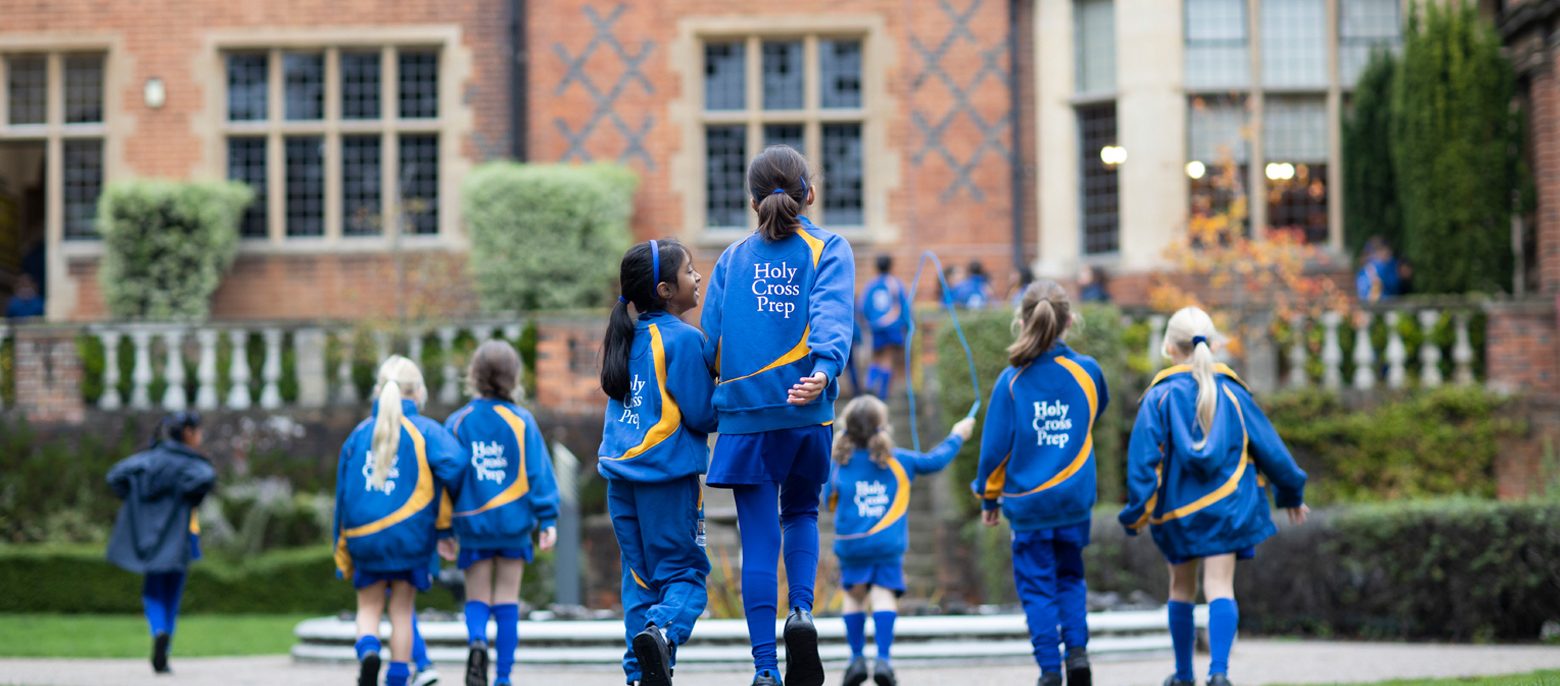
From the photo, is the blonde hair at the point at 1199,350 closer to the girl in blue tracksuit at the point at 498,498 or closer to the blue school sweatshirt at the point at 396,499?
the girl in blue tracksuit at the point at 498,498

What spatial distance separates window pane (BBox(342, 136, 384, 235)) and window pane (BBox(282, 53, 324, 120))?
51 cm

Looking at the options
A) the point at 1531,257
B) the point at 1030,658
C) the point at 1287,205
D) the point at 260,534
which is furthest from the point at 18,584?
the point at 1531,257

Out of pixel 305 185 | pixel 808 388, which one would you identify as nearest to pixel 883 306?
pixel 305 185

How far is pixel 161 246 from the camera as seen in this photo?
1886cm

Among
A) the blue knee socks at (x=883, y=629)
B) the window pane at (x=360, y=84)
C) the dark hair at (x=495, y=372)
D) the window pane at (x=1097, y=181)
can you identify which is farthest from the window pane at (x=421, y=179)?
the blue knee socks at (x=883, y=629)

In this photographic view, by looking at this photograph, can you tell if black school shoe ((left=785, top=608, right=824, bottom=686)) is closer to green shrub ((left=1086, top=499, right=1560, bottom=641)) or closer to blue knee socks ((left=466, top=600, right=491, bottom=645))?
blue knee socks ((left=466, top=600, right=491, bottom=645))

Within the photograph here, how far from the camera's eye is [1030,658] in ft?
34.2

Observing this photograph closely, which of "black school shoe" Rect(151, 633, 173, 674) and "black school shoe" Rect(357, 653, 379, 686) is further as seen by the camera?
"black school shoe" Rect(151, 633, 173, 674)

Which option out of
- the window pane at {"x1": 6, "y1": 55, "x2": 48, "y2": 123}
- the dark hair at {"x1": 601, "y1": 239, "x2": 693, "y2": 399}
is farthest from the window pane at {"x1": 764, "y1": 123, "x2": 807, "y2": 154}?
the dark hair at {"x1": 601, "y1": 239, "x2": 693, "y2": 399}

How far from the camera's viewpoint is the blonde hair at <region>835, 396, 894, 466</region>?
8.91 m

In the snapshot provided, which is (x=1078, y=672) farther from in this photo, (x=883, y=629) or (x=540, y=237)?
(x=540, y=237)

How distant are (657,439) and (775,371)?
0.47 metres

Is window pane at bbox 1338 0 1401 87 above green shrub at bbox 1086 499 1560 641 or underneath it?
above

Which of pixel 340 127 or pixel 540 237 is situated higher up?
pixel 340 127
